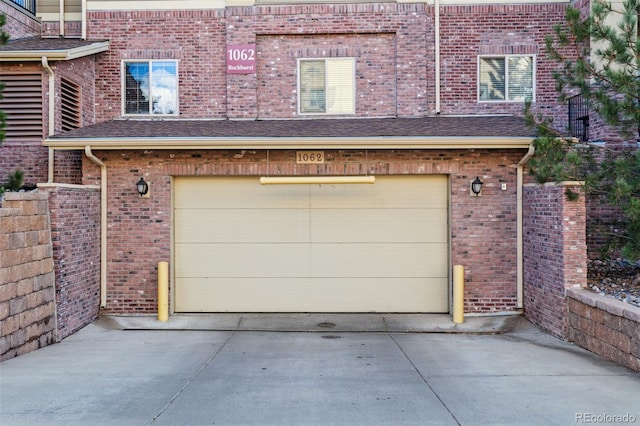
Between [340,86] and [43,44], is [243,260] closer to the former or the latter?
[340,86]

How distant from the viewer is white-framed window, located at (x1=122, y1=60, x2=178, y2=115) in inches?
477

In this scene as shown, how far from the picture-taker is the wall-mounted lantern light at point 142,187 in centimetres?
1023

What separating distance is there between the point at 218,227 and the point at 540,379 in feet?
21.3

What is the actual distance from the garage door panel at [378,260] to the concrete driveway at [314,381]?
1544 millimetres

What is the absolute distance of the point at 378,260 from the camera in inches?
415

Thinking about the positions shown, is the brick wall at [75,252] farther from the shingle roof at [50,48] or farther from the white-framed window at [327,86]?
the white-framed window at [327,86]

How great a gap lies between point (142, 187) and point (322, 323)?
430 cm

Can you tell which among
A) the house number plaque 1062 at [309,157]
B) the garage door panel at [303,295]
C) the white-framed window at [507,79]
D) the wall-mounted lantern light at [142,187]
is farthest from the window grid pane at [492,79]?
the wall-mounted lantern light at [142,187]

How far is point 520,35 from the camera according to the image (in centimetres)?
1205

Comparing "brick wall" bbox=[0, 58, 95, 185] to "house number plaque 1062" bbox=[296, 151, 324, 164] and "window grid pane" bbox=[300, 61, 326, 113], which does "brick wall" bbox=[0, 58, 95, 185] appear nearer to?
"house number plaque 1062" bbox=[296, 151, 324, 164]

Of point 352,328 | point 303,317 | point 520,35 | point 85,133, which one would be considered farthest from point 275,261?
point 520,35

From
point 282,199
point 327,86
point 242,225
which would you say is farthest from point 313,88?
point 242,225

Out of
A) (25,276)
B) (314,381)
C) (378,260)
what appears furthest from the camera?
(378,260)

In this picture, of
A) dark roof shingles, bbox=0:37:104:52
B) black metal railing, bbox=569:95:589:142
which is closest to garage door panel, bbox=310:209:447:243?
black metal railing, bbox=569:95:589:142
